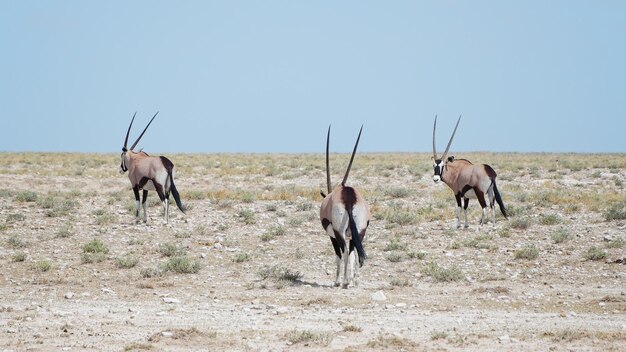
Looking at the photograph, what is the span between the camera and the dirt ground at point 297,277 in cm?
940

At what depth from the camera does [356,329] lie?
9656mm

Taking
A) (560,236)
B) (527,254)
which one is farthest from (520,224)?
(527,254)

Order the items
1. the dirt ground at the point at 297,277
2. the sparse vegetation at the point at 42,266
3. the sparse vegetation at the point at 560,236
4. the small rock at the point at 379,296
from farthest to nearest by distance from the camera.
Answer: the sparse vegetation at the point at 560,236 < the sparse vegetation at the point at 42,266 < the small rock at the point at 379,296 < the dirt ground at the point at 297,277

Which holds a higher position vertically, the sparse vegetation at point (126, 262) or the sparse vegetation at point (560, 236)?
the sparse vegetation at point (560, 236)

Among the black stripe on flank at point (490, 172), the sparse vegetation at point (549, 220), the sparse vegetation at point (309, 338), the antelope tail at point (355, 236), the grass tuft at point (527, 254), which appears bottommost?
the sparse vegetation at point (309, 338)

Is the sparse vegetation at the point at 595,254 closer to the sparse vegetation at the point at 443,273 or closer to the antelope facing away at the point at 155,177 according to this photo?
the sparse vegetation at the point at 443,273

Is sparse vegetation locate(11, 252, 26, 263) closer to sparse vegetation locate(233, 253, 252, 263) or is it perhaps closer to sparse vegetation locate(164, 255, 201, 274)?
sparse vegetation locate(164, 255, 201, 274)

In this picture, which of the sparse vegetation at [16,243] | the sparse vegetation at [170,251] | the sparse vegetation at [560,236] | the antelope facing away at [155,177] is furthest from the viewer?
the antelope facing away at [155,177]

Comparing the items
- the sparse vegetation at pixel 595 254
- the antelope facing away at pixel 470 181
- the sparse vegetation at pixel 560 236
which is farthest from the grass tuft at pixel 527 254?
the antelope facing away at pixel 470 181

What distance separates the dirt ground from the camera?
30.8 ft

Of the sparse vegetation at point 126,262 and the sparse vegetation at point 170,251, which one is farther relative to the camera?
the sparse vegetation at point 170,251

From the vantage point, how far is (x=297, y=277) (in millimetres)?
13852

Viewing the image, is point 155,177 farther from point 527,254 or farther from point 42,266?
point 527,254

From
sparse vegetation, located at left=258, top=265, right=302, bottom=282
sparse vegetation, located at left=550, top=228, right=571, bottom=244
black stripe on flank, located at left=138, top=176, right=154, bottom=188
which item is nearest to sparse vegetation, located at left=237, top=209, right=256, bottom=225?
black stripe on flank, located at left=138, top=176, right=154, bottom=188
